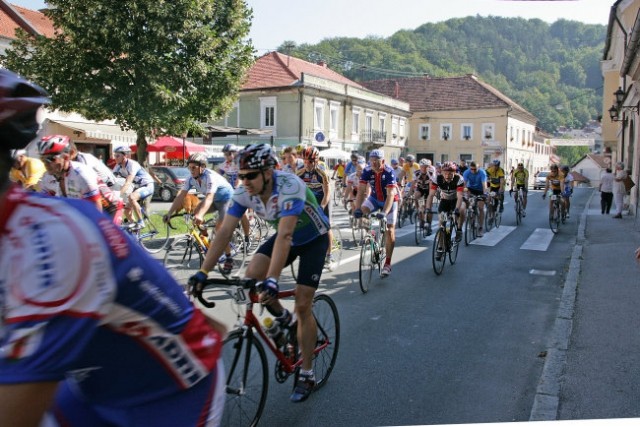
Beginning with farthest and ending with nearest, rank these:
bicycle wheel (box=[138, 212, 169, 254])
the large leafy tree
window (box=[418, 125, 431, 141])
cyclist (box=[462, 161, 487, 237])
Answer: window (box=[418, 125, 431, 141]) < the large leafy tree < cyclist (box=[462, 161, 487, 237]) < bicycle wheel (box=[138, 212, 169, 254])

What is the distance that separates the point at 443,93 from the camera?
217 feet

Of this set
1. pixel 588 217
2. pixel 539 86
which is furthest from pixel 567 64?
pixel 588 217

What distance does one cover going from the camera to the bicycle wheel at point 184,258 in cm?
899

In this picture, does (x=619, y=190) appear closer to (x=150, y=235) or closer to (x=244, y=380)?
(x=150, y=235)

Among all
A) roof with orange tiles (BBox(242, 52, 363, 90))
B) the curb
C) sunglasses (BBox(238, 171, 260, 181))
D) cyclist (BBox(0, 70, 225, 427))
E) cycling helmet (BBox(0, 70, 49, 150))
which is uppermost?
roof with orange tiles (BBox(242, 52, 363, 90))

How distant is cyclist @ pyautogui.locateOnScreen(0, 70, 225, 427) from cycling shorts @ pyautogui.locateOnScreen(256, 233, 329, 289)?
2.47m

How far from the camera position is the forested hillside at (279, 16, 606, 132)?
66375 millimetres

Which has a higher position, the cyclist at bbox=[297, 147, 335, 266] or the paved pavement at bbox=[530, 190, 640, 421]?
the cyclist at bbox=[297, 147, 335, 266]

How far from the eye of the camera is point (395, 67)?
67875 millimetres

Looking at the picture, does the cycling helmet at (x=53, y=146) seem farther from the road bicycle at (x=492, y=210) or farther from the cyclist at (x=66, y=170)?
the road bicycle at (x=492, y=210)

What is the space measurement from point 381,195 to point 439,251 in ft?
4.46

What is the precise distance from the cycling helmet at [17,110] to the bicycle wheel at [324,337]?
3.19 meters

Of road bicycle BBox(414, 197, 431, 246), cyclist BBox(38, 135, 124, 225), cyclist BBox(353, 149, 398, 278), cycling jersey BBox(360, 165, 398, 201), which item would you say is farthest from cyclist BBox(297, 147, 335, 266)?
cyclist BBox(38, 135, 124, 225)

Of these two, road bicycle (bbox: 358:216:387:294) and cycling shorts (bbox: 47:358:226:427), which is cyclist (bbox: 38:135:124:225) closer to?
road bicycle (bbox: 358:216:387:294)
